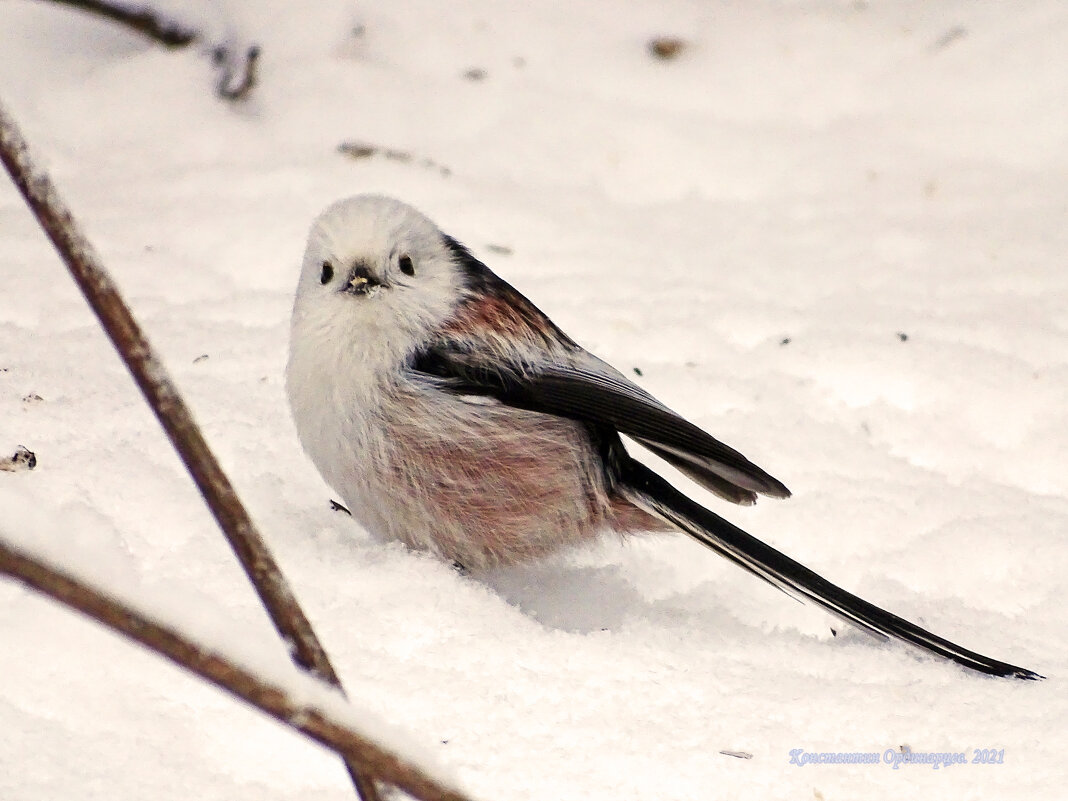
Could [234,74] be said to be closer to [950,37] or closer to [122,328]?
[950,37]

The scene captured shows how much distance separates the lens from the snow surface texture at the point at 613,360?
2.13 metres

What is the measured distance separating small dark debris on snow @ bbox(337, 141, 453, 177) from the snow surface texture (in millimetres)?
40

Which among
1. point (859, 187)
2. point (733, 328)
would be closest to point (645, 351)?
point (733, 328)

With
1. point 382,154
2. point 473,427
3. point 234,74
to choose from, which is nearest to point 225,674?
point 473,427

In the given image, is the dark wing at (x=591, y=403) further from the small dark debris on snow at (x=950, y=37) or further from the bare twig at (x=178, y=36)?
the small dark debris on snow at (x=950, y=37)

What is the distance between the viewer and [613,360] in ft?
13.2

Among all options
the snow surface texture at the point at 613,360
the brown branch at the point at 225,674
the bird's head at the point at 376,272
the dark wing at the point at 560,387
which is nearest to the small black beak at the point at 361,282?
the bird's head at the point at 376,272

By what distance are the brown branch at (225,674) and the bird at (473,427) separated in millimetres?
1578

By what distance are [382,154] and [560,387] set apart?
269 centimetres

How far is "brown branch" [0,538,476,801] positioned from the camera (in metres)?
1.05

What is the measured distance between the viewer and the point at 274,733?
80.4 inches

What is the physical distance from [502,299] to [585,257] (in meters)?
1.78

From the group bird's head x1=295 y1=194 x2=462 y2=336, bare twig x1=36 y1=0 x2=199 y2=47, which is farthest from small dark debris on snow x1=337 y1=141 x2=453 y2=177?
bird's head x1=295 y1=194 x2=462 y2=336

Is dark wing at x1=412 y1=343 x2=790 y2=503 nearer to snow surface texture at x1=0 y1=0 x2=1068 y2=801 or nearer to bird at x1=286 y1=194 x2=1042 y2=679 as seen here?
bird at x1=286 y1=194 x2=1042 y2=679
